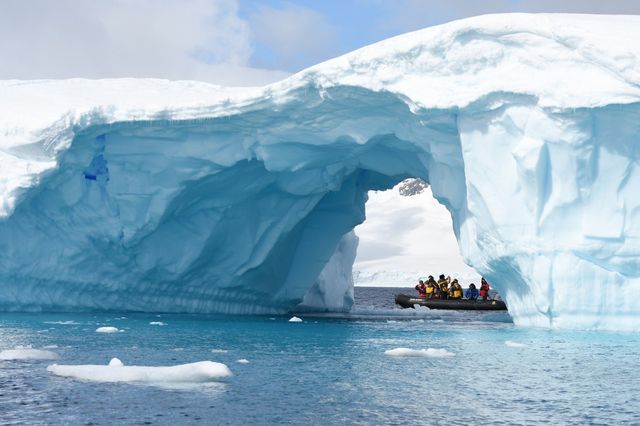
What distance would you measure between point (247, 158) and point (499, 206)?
576cm

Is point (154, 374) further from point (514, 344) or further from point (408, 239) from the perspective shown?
point (408, 239)

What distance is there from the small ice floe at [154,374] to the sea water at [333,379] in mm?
176

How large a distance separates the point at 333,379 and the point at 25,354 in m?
3.98

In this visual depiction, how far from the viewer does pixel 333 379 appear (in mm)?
10688

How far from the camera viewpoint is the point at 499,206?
16.4m

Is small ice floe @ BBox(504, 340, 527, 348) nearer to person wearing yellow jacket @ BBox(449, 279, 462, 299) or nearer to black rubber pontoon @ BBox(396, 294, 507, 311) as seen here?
black rubber pontoon @ BBox(396, 294, 507, 311)

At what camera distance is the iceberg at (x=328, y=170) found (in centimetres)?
1548

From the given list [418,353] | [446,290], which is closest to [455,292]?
[446,290]

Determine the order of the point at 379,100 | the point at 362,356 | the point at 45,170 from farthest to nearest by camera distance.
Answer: the point at 45,170 → the point at 379,100 → the point at 362,356

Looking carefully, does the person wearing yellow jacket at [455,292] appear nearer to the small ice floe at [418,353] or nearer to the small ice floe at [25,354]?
the small ice floe at [418,353]

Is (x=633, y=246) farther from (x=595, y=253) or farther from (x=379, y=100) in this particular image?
(x=379, y=100)

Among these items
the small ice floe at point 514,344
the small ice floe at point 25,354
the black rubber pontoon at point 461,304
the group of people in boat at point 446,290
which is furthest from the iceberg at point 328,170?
the group of people in boat at point 446,290

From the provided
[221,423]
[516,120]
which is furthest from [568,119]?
[221,423]

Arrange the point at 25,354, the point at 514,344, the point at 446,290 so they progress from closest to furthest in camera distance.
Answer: the point at 25,354 → the point at 514,344 → the point at 446,290
